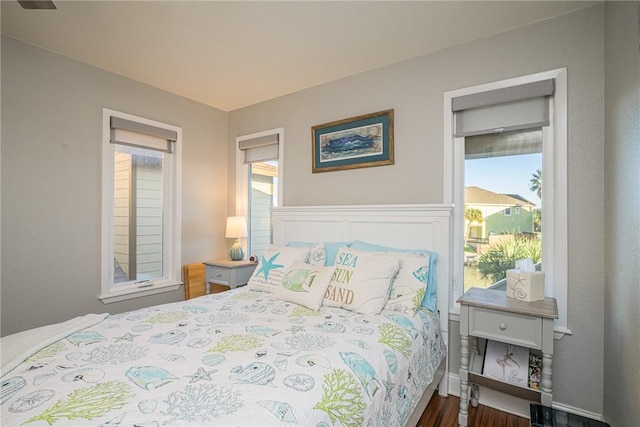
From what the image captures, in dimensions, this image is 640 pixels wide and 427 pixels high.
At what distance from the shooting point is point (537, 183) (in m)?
2.10

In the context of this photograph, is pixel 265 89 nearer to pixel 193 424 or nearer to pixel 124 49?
pixel 124 49

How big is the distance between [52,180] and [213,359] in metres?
2.26

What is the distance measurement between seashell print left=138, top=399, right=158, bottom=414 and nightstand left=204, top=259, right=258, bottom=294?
2165 millimetres

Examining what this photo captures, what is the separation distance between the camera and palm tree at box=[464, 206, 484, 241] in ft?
7.57

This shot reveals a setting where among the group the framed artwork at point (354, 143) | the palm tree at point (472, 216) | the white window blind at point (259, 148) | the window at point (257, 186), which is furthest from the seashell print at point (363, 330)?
the white window blind at point (259, 148)

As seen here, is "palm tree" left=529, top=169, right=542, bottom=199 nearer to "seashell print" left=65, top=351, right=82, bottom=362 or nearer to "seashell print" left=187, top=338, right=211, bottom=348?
"seashell print" left=187, top=338, right=211, bottom=348

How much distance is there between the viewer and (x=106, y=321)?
5.54ft

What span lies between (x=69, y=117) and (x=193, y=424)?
2.78 metres

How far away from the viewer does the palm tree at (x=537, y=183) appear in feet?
6.83

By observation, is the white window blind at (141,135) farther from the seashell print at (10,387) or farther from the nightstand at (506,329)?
the nightstand at (506,329)

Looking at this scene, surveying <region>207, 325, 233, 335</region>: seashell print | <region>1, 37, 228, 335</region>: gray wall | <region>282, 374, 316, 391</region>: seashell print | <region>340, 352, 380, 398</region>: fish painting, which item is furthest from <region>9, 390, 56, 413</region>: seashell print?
<region>1, 37, 228, 335</region>: gray wall

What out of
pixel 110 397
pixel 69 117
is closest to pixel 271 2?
pixel 69 117

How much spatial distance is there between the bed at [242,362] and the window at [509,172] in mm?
281

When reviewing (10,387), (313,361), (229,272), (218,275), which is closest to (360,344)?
(313,361)
